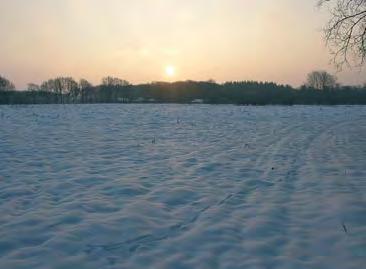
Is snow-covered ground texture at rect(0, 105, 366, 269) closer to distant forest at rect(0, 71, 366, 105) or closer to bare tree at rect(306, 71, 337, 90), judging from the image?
distant forest at rect(0, 71, 366, 105)

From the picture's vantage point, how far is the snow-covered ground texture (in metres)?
5.21

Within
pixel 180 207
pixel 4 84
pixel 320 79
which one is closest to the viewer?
pixel 180 207

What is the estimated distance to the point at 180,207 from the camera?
7.27 meters

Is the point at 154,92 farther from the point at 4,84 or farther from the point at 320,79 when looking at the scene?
the point at 320,79

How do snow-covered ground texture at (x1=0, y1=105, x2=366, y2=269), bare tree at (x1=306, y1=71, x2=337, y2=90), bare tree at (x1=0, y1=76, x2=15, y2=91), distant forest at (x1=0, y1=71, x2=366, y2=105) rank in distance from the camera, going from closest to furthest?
snow-covered ground texture at (x1=0, y1=105, x2=366, y2=269), distant forest at (x1=0, y1=71, x2=366, y2=105), bare tree at (x1=0, y1=76, x2=15, y2=91), bare tree at (x1=306, y1=71, x2=337, y2=90)

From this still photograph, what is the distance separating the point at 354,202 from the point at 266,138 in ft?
32.9

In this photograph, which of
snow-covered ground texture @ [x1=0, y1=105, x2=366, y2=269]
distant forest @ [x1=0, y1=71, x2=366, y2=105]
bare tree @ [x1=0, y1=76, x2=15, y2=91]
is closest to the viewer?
snow-covered ground texture @ [x1=0, y1=105, x2=366, y2=269]

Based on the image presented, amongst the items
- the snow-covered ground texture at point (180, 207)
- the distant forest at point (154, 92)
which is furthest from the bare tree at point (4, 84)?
the snow-covered ground texture at point (180, 207)

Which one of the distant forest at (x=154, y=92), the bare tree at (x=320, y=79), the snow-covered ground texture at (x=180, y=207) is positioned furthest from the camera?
the bare tree at (x=320, y=79)

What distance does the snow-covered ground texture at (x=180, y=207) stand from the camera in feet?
17.1

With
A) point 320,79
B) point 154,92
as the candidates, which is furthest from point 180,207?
point 320,79

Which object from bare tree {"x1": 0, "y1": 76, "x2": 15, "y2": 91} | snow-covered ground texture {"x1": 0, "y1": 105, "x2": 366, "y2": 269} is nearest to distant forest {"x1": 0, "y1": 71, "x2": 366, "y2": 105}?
bare tree {"x1": 0, "y1": 76, "x2": 15, "y2": 91}

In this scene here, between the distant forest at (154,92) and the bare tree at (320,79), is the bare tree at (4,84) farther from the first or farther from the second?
the bare tree at (320,79)

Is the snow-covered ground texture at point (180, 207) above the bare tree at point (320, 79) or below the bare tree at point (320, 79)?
below
